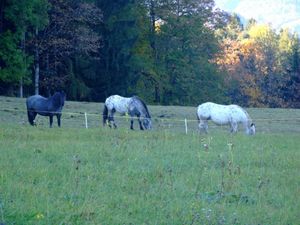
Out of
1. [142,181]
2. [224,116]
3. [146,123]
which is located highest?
[224,116]

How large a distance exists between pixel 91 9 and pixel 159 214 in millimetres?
41532

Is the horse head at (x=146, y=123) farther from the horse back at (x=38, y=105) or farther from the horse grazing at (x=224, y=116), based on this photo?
the horse back at (x=38, y=105)

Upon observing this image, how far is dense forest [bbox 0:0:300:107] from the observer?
150 ft

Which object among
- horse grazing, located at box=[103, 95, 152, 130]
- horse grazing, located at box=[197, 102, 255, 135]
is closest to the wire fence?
horse grazing, located at box=[103, 95, 152, 130]

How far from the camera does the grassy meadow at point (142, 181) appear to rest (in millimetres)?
8500

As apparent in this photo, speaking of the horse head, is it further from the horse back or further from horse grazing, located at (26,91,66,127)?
the horse back

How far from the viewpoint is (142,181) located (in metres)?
11.2

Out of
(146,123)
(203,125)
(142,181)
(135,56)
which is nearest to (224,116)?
(203,125)

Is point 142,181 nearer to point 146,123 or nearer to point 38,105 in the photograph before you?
point 38,105

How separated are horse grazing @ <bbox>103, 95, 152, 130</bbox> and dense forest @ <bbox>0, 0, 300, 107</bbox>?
1525 centimetres

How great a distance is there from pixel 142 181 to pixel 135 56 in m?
45.5

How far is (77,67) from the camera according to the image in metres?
53.2

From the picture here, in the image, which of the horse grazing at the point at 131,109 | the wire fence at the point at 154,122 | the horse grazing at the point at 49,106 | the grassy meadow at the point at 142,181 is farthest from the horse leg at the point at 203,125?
the grassy meadow at the point at 142,181

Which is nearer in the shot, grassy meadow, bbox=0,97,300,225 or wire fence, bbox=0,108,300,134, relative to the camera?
grassy meadow, bbox=0,97,300,225
